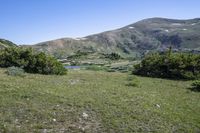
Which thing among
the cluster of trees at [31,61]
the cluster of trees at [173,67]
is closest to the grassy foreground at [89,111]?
the cluster of trees at [31,61]

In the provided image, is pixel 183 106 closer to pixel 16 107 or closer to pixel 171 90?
pixel 171 90

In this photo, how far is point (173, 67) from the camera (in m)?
34.5

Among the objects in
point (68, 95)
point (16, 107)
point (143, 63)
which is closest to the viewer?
point (16, 107)

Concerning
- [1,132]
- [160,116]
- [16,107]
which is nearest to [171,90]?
[160,116]

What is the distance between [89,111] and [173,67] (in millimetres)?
21345

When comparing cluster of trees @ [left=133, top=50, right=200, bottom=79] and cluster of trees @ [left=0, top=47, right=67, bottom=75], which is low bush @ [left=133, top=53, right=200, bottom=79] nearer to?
cluster of trees @ [left=133, top=50, right=200, bottom=79]

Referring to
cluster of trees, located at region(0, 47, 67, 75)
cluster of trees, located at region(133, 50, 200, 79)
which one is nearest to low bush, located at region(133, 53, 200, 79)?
cluster of trees, located at region(133, 50, 200, 79)

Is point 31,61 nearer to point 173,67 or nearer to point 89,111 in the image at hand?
point 173,67

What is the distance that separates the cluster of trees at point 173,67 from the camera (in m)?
33.6

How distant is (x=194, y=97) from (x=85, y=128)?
1164 cm

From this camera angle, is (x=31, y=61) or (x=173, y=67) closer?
(x=31, y=61)

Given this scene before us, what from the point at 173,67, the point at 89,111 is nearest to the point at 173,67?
the point at 173,67

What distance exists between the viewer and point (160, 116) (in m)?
15.4

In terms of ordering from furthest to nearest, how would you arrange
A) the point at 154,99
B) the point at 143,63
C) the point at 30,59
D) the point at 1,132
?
the point at 143,63 → the point at 30,59 → the point at 154,99 → the point at 1,132
